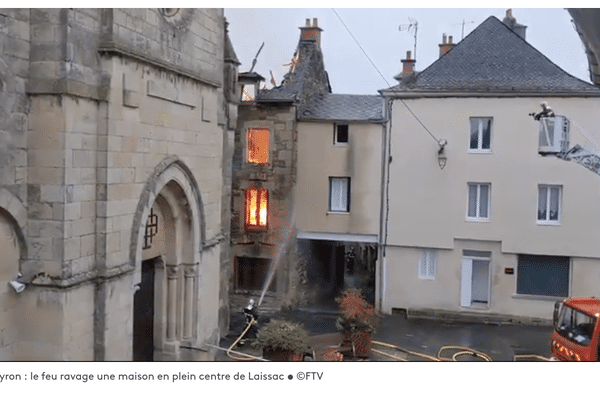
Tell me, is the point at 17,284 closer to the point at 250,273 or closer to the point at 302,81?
the point at 250,273

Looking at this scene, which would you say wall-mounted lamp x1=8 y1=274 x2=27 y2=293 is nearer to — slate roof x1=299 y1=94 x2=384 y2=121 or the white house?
the white house

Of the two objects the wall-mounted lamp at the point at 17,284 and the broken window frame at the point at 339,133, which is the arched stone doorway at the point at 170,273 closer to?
the wall-mounted lamp at the point at 17,284

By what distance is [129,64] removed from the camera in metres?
4.38

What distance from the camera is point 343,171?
7801 millimetres

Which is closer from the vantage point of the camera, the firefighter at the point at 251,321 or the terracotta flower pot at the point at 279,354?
the terracotta flower pot at the point at 279,354

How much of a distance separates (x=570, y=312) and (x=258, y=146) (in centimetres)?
410

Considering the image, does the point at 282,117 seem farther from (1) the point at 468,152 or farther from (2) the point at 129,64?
(2) the point at 129,64

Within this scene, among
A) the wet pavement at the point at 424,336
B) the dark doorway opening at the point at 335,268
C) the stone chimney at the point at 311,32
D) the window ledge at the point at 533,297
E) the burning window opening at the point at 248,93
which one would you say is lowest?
the wet pavement at the point at 424,336

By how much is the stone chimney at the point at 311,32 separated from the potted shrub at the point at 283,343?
2.35 metres

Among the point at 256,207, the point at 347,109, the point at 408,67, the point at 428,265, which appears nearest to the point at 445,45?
the point at 408,67

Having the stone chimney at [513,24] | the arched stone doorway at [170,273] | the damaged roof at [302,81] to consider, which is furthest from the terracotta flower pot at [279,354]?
the stone chimney at [513,24]

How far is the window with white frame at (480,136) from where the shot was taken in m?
7.35
